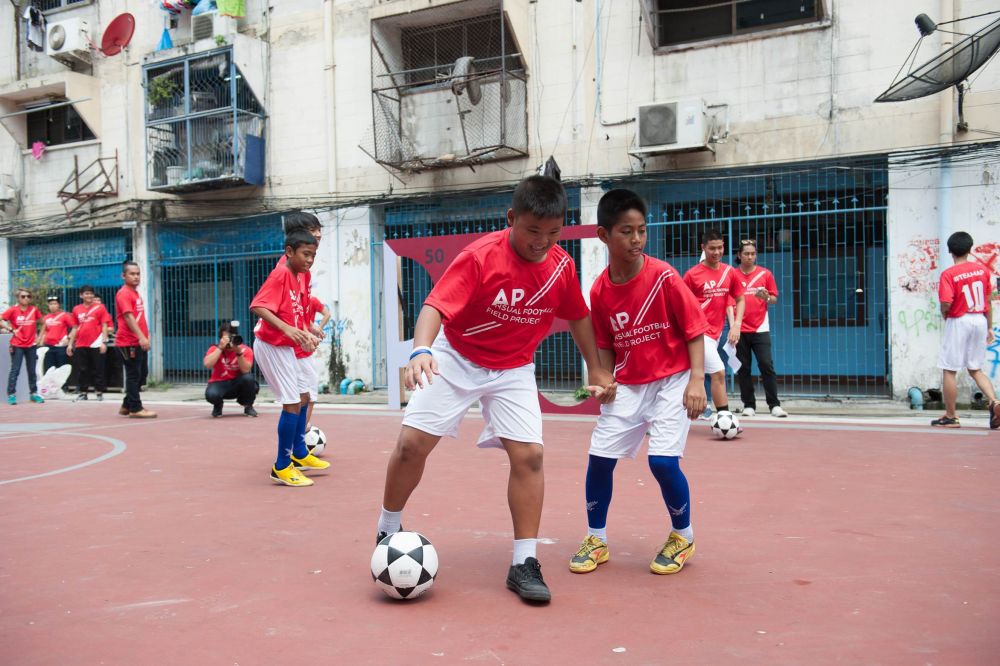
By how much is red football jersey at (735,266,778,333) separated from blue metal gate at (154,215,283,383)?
11.3 meters

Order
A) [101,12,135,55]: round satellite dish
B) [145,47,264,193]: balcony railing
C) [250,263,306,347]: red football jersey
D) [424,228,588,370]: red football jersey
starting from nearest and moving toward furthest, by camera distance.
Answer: [424,228,588,370]: red football jersey, [250,263,306,347]: red football jersey, [145,47,264,193]: balcony railing, [101,12,135,55]: round satellite dish

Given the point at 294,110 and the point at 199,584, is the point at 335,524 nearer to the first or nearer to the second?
the point at 199,584

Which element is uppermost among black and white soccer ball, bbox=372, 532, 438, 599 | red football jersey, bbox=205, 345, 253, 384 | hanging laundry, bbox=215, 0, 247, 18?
hanging laundry, bbox=215, 0, 247, 18

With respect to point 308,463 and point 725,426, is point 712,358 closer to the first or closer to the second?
point 725,426

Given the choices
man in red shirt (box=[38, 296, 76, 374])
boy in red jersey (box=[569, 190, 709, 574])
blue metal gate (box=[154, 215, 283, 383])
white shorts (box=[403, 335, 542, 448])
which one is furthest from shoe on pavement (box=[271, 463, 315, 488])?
blue metal gate (box=[154, 215, 283, 383])

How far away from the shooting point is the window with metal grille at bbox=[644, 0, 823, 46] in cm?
1320

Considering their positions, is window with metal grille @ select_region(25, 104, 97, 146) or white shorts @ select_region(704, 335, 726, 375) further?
window with metal grille @ select_region(25, 104, 97, 146)

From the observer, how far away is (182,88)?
18.1m

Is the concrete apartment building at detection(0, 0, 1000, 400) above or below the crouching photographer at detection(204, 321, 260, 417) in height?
above

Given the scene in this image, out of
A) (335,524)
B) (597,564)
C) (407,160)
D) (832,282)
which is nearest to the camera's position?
(597,564)

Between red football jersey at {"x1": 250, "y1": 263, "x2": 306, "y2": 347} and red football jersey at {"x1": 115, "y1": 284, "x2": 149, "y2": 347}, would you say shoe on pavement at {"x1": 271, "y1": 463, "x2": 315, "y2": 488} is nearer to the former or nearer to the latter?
red football jersey at {"x1": 250, "y1": 263, "x2": 306, "y2": 347}

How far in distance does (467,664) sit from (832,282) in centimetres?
1213

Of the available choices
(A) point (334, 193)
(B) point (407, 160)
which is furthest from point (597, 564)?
(A) point (334, 193)

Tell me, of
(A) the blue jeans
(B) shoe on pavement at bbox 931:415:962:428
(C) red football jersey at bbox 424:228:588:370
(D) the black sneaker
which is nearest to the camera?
(D) the black sneaker
